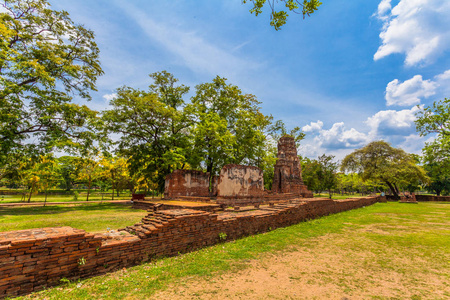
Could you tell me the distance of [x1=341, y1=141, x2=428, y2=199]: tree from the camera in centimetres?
2720

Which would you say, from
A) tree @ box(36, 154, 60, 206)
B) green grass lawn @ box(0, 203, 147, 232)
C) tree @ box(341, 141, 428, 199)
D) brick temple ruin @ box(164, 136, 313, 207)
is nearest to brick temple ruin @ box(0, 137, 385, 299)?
green grass lawn @ box(0, 203, 147, 232)

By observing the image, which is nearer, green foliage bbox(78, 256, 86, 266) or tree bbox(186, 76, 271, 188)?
green foliage bbox(78, 256, 86, 266)

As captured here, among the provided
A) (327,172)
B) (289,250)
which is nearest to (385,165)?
(327,172)

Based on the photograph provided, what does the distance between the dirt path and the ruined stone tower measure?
16.7m

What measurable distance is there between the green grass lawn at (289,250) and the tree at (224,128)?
12.5 m

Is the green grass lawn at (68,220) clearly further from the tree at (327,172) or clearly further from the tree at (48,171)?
the tree at (327,172)

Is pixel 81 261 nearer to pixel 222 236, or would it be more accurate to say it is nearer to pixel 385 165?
pixel 222 236

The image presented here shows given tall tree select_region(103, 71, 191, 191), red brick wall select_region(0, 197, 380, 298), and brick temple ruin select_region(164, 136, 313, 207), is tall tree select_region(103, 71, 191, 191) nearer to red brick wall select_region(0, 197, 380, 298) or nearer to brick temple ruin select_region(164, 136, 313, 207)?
brick temple ruin select_region(164, 136, 313, 207)

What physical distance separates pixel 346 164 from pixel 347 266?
37.3 m

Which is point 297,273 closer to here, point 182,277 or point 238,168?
point 182,277

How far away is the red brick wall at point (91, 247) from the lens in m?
2.96

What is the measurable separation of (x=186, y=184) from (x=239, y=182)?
458cm

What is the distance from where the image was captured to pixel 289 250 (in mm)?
5203

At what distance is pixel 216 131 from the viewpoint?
18094mm
